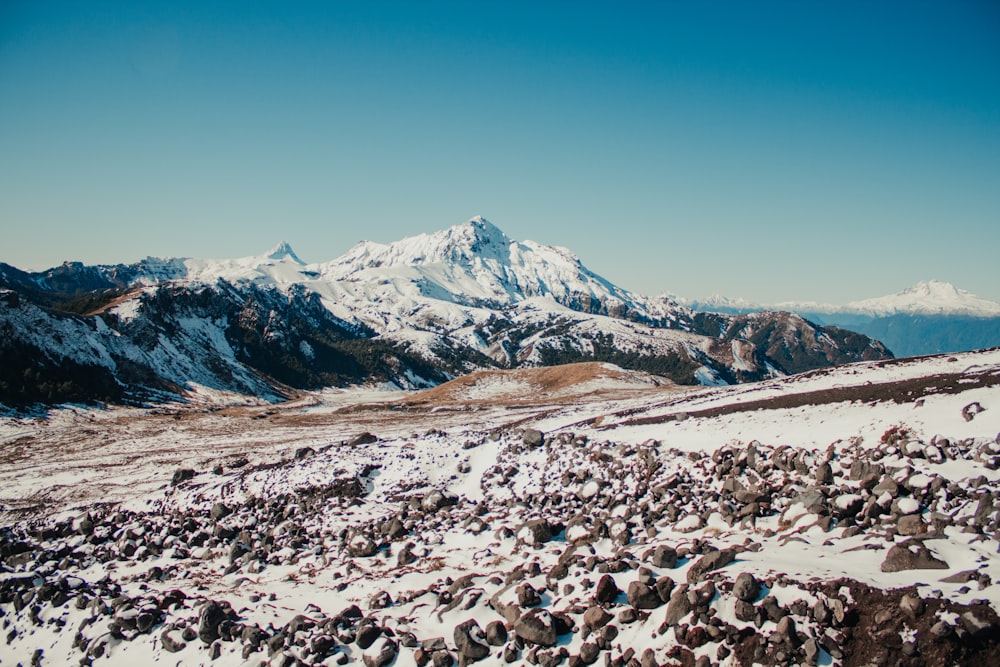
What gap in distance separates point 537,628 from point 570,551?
5164 millimetres

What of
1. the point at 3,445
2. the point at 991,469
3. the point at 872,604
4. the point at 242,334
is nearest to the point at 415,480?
the point at 872,604

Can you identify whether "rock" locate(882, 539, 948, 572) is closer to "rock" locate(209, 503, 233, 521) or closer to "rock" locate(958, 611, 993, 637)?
"rock" locate(958, 611, 993, 637)

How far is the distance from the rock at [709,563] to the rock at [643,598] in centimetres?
120

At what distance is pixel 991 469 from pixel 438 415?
6167 centimetres

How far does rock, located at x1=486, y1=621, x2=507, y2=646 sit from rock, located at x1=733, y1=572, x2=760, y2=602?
6.09m

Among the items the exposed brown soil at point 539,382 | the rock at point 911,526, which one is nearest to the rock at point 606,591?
the rock at point 911,526

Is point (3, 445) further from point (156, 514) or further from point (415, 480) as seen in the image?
point (415, 480)

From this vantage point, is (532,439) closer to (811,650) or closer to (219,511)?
(219,511)

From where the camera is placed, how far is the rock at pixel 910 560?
40.5 feet

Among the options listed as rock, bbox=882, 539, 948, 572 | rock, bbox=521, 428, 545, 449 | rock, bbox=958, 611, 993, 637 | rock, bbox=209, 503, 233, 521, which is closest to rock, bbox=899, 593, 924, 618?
rock, bbox=958, 611, 993, 637

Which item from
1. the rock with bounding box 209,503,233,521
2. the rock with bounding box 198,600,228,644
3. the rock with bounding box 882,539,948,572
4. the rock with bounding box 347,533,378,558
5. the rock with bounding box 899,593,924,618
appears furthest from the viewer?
the rock with bounding box 209,503,233,521

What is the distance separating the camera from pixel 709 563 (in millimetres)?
14148

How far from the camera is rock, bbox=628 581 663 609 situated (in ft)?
43.5

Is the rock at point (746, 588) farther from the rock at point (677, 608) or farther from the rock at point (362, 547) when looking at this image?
the rock at point (362, 547)
